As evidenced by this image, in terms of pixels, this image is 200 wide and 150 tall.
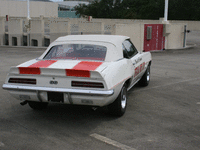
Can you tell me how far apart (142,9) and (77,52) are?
66879 mm

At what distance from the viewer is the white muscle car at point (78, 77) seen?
4.73m

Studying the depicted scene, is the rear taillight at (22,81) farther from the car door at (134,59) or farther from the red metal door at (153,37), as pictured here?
Result: the red metal door at (153,37)

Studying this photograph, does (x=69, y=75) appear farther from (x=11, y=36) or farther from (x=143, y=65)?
(x=11, y=36)

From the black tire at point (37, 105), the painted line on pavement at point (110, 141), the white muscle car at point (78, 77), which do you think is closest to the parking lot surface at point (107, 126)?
the painted line on pavement at point (110, 141)

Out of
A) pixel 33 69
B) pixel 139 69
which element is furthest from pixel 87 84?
pixel 139 69

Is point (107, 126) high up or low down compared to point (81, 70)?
down

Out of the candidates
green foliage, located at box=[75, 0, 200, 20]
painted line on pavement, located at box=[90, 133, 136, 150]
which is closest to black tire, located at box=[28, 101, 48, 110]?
painted line on pavement, located at box=[90, 133, 136, 150]

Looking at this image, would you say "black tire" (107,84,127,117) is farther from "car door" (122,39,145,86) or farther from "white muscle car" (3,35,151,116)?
"car door" (122,39,145,86)

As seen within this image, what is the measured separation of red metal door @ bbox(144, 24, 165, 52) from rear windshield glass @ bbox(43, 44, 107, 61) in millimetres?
12841

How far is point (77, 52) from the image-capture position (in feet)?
19.3

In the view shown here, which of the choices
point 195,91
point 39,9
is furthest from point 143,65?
point 39,9

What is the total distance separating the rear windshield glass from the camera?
571 centimetres

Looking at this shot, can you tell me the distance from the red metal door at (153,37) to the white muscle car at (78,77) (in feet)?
41.9

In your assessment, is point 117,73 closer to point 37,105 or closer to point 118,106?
point 118,106
